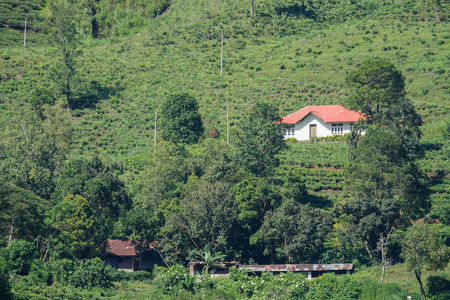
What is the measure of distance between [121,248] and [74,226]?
23.9 ft

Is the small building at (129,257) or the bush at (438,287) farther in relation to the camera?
the small building at (129,257)

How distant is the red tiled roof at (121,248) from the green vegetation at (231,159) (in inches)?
81.0

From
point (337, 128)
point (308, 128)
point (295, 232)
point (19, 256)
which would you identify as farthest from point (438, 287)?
point (308, 128)

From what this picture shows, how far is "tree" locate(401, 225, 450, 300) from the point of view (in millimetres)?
48281

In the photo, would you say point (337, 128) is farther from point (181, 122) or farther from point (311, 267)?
point (311, 267)

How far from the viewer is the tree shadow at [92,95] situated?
100938mm

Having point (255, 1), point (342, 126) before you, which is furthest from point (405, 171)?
point (255, 1)

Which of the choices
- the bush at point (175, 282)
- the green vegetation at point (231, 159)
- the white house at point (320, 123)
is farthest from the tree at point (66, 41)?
the bush at point (175, 282)

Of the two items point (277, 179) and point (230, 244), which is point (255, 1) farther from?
point (230, 244)

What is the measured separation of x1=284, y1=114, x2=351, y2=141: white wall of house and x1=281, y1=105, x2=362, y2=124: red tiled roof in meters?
0.58

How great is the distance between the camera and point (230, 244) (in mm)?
60406

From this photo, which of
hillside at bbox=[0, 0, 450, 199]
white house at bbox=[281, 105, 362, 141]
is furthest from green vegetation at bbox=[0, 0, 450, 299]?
white house at bbox=[281, 105, 362, 141]

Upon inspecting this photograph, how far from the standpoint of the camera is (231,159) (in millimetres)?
70375

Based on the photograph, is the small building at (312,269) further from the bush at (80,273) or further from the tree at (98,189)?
the tree at (98,189)
